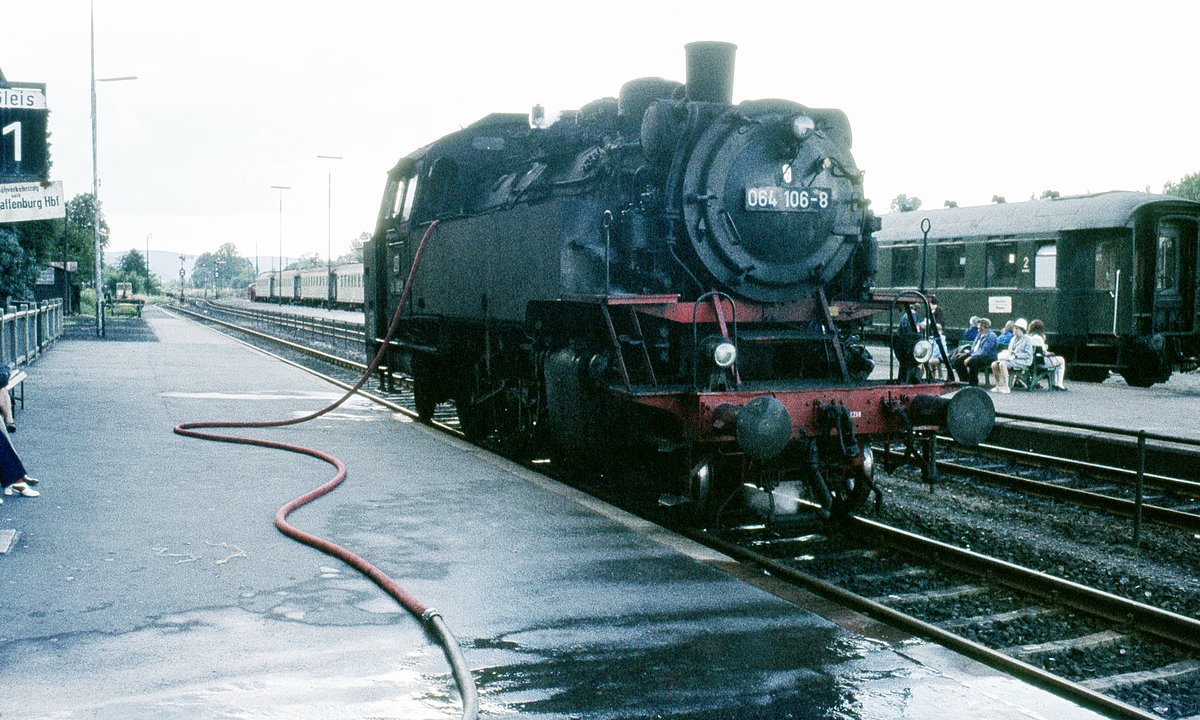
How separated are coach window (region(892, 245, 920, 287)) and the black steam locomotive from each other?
1521 centimetres

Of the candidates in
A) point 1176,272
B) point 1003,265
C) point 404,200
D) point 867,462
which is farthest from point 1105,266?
→ point 867,462

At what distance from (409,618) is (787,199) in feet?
12.8

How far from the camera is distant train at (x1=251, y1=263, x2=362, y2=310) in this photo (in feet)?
166

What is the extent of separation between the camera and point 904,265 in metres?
22.8

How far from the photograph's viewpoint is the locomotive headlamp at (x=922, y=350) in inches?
286

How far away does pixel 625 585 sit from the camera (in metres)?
5.33

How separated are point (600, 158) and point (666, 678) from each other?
4756 millimetres

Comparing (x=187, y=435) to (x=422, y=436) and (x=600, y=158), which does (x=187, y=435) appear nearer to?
(x=422, y=436)

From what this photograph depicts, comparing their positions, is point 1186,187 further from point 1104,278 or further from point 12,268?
point 12,268

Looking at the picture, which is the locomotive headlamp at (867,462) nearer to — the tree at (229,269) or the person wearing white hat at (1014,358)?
the person wearing white hat at (1014,358)

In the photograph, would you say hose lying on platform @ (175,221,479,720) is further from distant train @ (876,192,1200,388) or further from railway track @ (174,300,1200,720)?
distant train @ (876,192,1200,388)

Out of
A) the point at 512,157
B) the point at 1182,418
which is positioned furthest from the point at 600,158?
the point at 1182,418

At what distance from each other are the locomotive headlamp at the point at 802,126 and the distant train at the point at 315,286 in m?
42.4

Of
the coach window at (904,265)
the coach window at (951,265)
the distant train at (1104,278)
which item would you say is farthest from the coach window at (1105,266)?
the coach window at (904,265)
